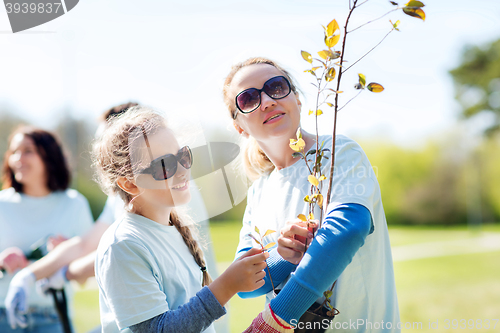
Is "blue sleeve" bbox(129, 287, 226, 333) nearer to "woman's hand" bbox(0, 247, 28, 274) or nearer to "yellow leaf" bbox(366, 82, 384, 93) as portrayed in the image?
"yellow leaf" bbox(366, 82, 384, 93)

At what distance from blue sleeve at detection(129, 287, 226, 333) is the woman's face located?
2615 mm

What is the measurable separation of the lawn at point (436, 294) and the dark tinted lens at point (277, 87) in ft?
9.72

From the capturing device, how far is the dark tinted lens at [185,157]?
1575 millimetres

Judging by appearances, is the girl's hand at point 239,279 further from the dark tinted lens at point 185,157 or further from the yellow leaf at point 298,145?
the dark tinted lens at point 185,157

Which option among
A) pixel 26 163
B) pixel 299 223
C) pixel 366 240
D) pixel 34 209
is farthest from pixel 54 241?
pixel 366 240

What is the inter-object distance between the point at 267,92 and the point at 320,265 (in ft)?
2.41

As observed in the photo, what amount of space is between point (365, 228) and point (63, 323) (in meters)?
2.67

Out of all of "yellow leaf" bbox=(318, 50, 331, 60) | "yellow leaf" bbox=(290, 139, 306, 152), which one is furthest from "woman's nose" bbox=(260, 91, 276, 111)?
"yellow leaf" bbox=(318, 50, 331, 60)

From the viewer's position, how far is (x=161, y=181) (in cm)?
153

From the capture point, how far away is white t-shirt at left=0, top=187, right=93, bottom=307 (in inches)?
126

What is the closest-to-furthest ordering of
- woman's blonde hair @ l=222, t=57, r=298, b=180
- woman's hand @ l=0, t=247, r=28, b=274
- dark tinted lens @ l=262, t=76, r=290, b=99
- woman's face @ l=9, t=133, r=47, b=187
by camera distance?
1. dark tinted lens @ l=262, t=76, r=290, b=99
2. woman's blonde hair @ l=222, t=57, r=298, b=180
3. woman's hand @ l=0, t=247, r=28, b=274
4. woman's face @ l=9, t=133, r=47, b=187

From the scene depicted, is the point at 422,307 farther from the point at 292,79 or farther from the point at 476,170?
the point at 476,170

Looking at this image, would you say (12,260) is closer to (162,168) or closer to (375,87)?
(162,168)

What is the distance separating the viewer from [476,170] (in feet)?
81.5
